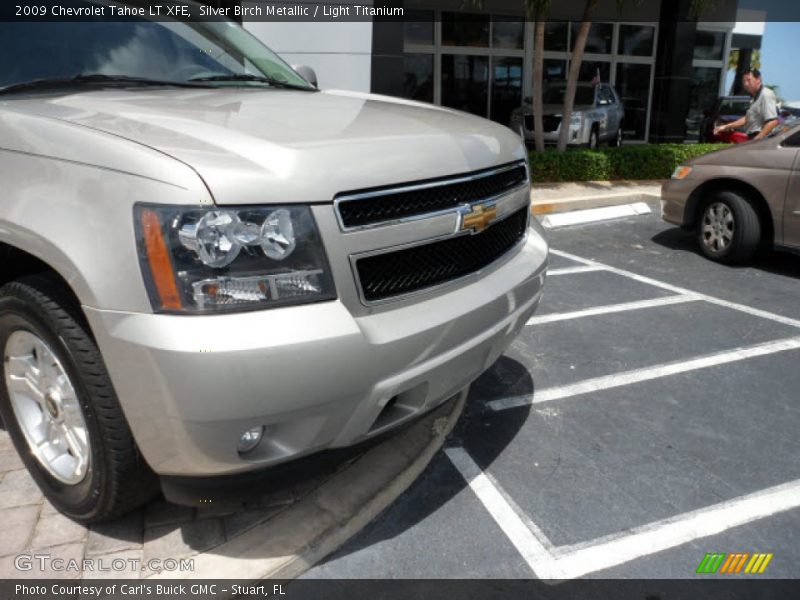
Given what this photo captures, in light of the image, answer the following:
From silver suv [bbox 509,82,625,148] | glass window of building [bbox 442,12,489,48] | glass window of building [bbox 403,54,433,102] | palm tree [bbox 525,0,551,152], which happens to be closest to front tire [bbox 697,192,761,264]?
palm tree [bbox 525,0,551,152]

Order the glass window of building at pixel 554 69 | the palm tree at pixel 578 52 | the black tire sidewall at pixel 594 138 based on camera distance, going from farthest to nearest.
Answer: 1. the glass window of building at pixel 554 69
2. the black tire sidewall at pixel 594 138
3. the palm tree at pixel 578 52

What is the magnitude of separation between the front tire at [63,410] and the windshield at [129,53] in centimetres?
104

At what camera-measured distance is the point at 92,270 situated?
178 centimetres

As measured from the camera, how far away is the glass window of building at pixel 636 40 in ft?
65.3

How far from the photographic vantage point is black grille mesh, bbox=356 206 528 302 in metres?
2.00

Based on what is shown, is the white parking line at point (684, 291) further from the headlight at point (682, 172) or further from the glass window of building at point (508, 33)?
the glass window of building at point (508, 33)

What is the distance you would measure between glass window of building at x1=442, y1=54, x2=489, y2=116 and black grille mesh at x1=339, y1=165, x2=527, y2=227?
16295 mm

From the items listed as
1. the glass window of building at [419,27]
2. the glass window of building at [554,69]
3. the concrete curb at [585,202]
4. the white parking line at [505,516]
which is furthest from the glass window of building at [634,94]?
the white parking line at [505,516]

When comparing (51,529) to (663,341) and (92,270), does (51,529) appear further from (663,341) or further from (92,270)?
(663,341)

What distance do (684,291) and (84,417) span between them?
15.9ft

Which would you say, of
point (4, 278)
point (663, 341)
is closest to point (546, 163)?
point (663, 341)

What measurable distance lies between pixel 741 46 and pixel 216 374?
26990 mm

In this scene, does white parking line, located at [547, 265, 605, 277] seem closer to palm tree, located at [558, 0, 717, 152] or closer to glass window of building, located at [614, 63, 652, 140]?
palm tree, located at [558, 0, 717, 152]

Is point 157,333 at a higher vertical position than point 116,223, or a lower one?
lower
